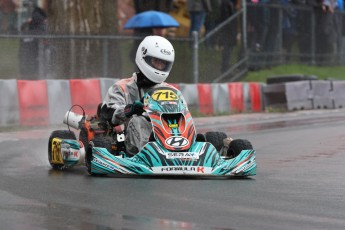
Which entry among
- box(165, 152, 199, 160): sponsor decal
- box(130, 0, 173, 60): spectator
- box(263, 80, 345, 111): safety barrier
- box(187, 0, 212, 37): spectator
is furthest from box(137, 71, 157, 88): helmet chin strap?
box(187, 0, 212, 37): spectator

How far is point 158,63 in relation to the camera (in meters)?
11.4

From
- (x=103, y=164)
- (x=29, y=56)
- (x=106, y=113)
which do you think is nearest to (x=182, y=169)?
(x=103, y=164)

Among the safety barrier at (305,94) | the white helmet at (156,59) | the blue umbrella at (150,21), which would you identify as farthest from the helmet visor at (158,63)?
the safety barrier at (305,94)

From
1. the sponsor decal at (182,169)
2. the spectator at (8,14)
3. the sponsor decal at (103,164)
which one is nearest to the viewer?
the sponsor decal at (182,169)

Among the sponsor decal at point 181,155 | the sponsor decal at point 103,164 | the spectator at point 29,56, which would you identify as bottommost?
the sponsor decal at point 103,164

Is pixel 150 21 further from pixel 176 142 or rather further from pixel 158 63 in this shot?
pixel 176 142

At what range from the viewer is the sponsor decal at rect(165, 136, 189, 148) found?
34.1 ft

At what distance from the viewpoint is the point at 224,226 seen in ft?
24.8

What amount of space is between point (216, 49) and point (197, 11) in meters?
0.92

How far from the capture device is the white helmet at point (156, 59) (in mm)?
11336

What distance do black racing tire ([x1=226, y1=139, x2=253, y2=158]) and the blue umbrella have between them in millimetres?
10133

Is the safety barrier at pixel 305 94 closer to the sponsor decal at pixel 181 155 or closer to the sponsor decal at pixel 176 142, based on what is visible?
the sponsor decal at pixel 176 142

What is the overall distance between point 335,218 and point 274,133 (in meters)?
8.90

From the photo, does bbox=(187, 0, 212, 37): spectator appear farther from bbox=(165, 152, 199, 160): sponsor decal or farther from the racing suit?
bbox=(165, 152, 199, 160): sponsor decal
